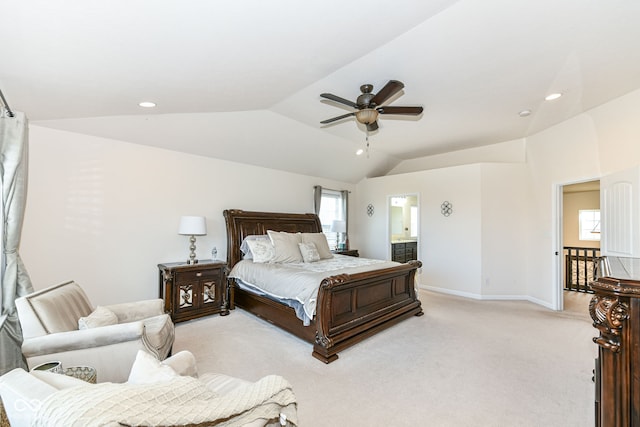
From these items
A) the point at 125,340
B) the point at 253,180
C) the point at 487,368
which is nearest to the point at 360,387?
the point at 487,368

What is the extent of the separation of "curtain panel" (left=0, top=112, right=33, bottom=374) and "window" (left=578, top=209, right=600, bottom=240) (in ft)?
38.0

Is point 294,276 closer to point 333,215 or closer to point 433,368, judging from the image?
point 433,368

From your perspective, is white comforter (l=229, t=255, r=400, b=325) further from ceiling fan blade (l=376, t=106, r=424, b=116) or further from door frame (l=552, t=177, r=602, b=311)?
door frame (l=552, t=177, r=602, b=311)

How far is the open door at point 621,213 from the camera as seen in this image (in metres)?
3.20

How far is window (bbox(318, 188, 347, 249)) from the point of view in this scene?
6.58m

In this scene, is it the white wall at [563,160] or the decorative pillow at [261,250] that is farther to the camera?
the decorative pillow at [261,250]

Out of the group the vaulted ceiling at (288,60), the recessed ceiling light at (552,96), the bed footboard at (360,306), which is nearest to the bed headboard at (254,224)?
the vaulted ceiling at (288,60)

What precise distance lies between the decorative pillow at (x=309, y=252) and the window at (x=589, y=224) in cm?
837

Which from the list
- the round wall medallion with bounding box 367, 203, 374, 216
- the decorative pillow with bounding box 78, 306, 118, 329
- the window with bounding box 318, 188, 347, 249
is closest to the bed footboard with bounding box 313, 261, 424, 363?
the decorative pillow with bounding box 78, 306, 118, 329

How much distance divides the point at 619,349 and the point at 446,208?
5141mm

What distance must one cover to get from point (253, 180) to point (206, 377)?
4.09 meters

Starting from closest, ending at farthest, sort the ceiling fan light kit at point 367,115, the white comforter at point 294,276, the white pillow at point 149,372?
the white pillow at point 149,372 → the ceiling fan light kit at point 367,115 → the white comforter at point 294,276

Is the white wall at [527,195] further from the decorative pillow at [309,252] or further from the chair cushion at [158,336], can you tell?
the chair cushion at [158,336]

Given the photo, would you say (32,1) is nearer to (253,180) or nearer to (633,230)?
(253,180)
